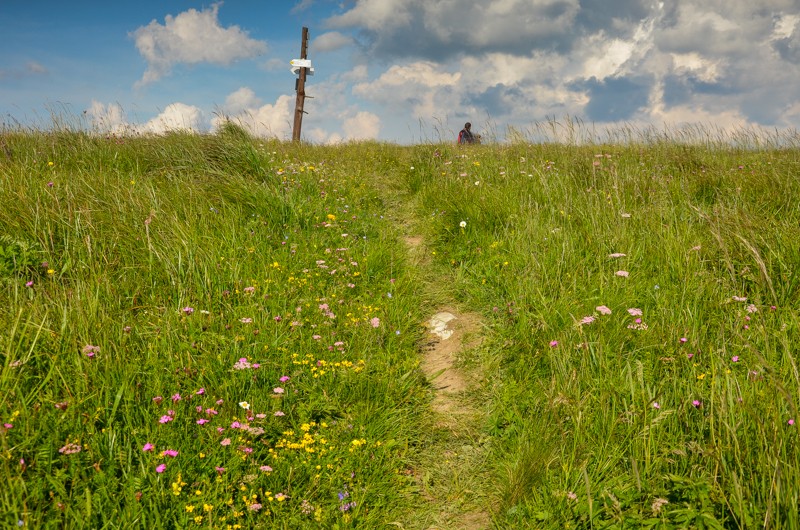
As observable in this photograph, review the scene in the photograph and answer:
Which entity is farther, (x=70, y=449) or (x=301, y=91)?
(x=301, y=91)

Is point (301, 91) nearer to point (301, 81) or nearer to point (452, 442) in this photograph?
point (301, 81)

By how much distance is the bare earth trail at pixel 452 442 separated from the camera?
2852 mm

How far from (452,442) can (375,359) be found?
34.1 inches

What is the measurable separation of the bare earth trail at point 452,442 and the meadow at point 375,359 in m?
0.03

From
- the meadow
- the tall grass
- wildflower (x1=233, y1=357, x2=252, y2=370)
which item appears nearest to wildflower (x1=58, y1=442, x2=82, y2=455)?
the meadow

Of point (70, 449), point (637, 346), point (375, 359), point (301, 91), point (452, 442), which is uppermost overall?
point (301, 91)

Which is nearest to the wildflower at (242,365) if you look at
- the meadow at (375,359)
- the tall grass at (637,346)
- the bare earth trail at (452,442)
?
the meadow at (375,359)

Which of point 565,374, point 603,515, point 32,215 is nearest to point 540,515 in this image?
point 603,515

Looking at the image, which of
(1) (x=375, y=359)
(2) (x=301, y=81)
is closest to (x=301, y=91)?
(2) (x=301, y=81)

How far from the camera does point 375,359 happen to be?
3822 millimetres

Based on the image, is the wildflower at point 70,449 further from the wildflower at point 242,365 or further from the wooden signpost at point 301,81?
the wooden signpost at point 301,81

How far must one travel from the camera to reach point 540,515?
2438 millimetres

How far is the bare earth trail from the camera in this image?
2.85 meters

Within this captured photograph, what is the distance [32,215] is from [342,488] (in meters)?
4.13
